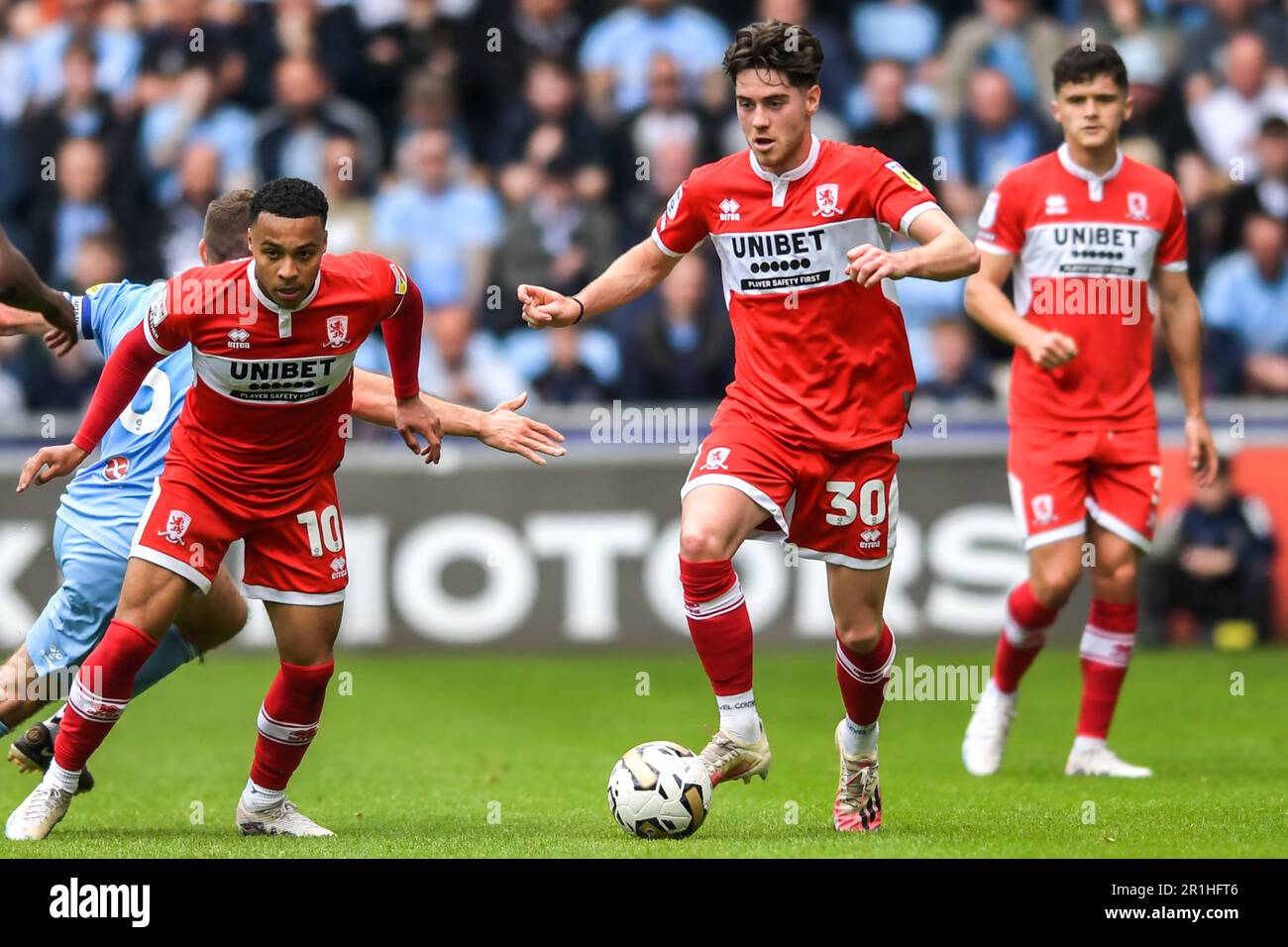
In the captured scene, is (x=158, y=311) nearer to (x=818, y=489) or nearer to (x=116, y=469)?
(x=116, y=469)

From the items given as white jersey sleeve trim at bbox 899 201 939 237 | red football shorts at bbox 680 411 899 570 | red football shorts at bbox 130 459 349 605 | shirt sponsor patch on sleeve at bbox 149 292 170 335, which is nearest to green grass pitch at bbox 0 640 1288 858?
red football shorts at bbox 130 459 349 605

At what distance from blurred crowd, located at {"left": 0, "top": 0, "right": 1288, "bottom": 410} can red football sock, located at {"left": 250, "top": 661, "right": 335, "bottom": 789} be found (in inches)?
298

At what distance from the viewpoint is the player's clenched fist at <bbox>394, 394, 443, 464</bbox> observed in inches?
293

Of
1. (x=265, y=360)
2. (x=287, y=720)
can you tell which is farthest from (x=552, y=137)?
(x=287, y=720)

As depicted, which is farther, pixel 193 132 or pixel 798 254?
pixel 193 132

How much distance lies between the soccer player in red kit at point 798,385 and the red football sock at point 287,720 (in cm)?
140

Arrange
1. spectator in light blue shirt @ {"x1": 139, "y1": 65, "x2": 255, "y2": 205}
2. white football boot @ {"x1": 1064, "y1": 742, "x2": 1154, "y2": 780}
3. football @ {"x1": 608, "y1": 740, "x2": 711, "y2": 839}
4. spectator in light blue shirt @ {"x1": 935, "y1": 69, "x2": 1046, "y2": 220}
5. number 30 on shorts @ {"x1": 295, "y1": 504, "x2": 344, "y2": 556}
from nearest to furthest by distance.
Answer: football @ {"x1": 608, "y1": 740, "x2": 711, "y2": 839} → number 30 on shorts @ {"x1": 295, "y1": 504, "x2": 344, "y2": 556} → white football boot @ {"x1": 1064, "y1": 742, "x2": 1154, "y2": 780} → spectator in light blue shirt @ {"x1": 935, "y1": 69, "x2": 1046, "y2": 220} → spectator in light blue shirt @ {"x1": 139, "y1": 65, "x2": 255, "y2": 205}

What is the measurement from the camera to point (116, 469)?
25.7ft

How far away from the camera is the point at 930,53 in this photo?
54.0ft

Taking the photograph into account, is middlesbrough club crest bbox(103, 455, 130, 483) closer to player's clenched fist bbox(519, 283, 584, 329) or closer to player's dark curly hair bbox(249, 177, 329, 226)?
player's dark curly hair bbox(249, 177, 329, 226)

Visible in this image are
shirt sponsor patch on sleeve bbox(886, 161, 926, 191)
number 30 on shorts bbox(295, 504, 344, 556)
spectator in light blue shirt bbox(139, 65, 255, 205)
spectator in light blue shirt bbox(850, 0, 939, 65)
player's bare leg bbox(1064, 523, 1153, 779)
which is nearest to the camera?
shirt sponsor patch on sleeve bbox(886, 161, 926, 191)

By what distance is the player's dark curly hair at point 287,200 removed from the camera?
680cm

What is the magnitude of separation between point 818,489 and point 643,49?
32.4ft
